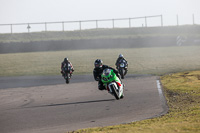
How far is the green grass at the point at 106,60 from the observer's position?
34406 mm

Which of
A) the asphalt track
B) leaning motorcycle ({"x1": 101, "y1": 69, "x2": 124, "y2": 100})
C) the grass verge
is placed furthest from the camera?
leaning motorcycle ({"x1": 101, "y1": 69, "x2": 124, "y2": 100})

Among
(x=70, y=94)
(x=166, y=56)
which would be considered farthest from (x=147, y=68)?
(x=70, y=94)

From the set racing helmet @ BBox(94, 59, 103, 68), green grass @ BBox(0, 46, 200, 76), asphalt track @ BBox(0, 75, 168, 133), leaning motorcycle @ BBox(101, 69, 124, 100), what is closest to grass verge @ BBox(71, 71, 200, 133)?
asphalt track @ BBox(0, 75, 168, 133)

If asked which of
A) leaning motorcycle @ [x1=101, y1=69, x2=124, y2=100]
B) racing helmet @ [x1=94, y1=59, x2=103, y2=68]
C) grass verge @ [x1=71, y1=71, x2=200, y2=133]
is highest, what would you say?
racing helmet @ [x1=94, y1=59, x2=103, y2=68]

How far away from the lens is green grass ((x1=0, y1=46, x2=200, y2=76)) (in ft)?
113

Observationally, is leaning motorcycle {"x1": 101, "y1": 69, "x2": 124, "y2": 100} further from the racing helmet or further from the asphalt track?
the asphalt track

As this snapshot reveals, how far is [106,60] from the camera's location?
4028 cm

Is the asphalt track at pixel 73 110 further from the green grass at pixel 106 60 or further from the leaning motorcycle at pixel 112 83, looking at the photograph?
the green grass at pixel 106 60

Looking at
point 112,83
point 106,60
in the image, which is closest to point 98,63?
point 112,83

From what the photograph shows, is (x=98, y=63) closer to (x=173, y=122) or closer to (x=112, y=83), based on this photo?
(x=112, y=83)

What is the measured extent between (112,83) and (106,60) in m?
27.1

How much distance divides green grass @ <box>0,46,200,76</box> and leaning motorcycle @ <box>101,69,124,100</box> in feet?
56.1

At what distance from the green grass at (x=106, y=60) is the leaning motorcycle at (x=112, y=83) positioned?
17.1 meters

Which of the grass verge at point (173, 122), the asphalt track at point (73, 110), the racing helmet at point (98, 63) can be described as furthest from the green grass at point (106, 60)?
the racing helmet at point (98, 63)
